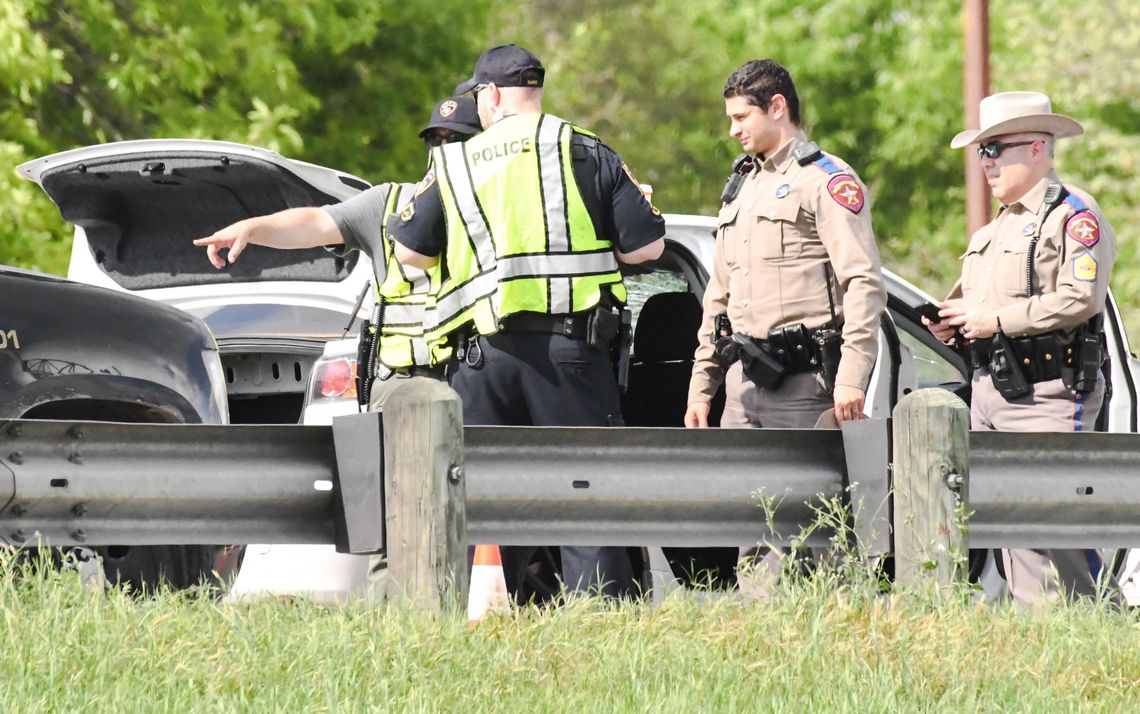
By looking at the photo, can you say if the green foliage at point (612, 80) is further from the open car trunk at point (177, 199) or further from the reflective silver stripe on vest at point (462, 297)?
the reflective silver stripe on vest at point (462, 297)

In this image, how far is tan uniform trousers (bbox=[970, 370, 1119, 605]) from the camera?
220 inches

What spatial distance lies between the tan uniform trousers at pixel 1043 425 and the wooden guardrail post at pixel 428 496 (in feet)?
5.89

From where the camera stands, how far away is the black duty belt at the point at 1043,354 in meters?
5.75

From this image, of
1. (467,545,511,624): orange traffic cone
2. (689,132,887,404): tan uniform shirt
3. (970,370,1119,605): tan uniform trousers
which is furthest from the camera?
(970,370,1119,605): tan uniform trousers


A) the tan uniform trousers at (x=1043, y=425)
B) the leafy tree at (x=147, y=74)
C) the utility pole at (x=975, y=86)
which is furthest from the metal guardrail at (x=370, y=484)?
the leafy tree at (x=147, y=74)

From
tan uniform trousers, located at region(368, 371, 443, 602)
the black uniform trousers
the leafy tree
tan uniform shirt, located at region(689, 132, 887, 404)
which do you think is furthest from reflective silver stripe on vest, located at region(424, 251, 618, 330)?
the leafy tree

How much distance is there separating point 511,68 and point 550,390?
0.95 metres

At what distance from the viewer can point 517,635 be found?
445 cm

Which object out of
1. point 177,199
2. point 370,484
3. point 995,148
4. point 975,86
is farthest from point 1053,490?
point 975,86

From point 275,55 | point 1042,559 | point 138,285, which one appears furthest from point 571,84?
point 1042,559

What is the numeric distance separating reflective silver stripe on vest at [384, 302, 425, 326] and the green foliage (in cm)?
889

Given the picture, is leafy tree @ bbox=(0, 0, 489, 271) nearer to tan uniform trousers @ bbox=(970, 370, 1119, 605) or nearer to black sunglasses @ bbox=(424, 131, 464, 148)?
black sunglasses @ bbox=(424, 131, 464, 148)

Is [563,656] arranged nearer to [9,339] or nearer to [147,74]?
[9,339]

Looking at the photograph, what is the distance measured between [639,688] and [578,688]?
144 millimetres
